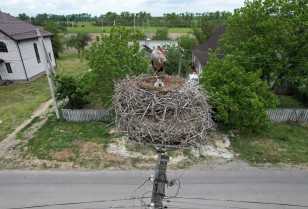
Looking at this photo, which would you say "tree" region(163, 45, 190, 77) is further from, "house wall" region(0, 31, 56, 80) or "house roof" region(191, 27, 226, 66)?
"house wall" region(0, 31, 56, 80)

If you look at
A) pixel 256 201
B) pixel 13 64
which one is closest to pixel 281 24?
pixel 256 201

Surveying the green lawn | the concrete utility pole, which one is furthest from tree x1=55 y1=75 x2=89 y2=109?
the concrete utility pole

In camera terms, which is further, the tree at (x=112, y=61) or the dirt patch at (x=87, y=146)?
the tree at (x=112, y=61)

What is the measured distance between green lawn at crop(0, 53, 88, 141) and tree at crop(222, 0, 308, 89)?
13.6 meters

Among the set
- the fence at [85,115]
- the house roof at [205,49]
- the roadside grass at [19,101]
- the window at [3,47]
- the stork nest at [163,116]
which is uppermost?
the stork nest at [163,116]

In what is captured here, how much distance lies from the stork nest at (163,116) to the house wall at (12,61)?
78.6 feet

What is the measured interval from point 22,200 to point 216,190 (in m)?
8.37

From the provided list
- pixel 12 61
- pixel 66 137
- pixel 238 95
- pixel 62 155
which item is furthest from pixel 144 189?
pixel 12 61

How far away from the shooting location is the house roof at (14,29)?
2428 cm

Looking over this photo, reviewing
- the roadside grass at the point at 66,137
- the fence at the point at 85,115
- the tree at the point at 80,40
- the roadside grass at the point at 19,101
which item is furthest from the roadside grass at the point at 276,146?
the tree at the point at 80,40

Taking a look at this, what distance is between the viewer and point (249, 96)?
13.1 metres

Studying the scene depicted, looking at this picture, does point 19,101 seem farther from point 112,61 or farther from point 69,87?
point 112,61

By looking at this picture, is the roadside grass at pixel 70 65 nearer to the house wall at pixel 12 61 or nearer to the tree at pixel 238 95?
the house wall at pixel 12 61

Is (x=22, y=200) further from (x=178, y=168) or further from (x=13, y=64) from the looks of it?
(x=13, y=64)
